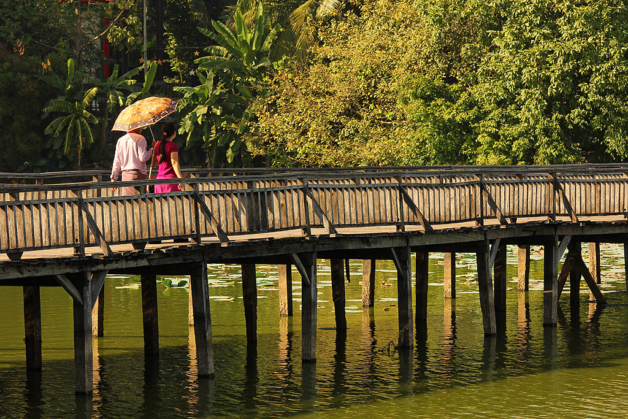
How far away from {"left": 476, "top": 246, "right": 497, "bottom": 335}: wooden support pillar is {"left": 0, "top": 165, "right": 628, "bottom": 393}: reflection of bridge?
0.04 metres

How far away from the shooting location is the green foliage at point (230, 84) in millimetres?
46531

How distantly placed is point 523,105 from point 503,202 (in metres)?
13.1

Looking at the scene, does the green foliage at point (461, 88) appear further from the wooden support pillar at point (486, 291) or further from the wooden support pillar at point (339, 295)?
the wooden support pillar at point (339, 295)

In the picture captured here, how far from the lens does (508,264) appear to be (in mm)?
36094

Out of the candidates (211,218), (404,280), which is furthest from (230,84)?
(211,218)

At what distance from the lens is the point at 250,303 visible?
22719 mm

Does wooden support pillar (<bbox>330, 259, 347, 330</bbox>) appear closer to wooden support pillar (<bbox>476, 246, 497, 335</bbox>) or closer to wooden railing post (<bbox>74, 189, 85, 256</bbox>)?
wooden support pillar (<bbox>476, 246, 497, 335</bbox>)

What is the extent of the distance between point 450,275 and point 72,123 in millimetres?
26897

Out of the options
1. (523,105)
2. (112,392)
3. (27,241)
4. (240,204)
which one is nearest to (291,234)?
(240,204)

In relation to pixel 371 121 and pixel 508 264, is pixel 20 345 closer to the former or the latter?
pixel 508 264

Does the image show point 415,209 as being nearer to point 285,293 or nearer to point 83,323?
point 285,293

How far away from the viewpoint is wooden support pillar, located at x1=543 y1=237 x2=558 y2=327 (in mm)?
24000

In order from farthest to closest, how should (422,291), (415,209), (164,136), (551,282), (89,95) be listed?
(89,95), (422,291), (551,282), (415,209), (164,136)

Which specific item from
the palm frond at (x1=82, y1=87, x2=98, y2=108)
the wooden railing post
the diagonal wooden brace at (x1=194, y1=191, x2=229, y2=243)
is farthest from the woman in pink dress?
the palm frond at (x1=82, y1=87, x2=98, y2=108)
